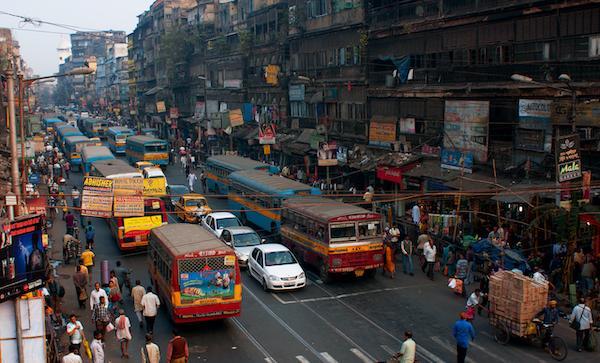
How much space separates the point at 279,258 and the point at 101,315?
701 cm

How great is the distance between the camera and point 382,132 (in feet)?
130

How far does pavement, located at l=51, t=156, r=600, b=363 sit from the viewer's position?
1755 centimetres

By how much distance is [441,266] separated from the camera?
26.2 m

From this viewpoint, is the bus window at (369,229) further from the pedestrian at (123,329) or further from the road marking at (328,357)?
the pedestrian at (123,329)

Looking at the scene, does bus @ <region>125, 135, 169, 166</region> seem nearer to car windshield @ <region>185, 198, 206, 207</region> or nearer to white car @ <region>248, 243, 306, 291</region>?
car windshield @ <region>185, 198, 206, 207</region>

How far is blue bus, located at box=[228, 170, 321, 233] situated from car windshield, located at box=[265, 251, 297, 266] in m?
4.34

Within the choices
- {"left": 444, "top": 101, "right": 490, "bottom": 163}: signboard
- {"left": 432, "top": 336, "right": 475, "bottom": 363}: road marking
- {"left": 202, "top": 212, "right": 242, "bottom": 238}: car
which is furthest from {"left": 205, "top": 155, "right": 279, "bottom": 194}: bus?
{"left": 432, "top": 336, "right": 475, "bottom": 363}: road marking

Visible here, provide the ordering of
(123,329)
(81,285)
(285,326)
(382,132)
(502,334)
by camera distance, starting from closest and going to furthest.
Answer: (123,329) < (502,334) < (285,326) < (81,285) < (382,132)

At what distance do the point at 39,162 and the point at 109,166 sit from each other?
57.2 ft

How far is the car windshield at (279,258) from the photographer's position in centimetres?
2386

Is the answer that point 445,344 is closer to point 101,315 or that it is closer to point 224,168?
point 101,315

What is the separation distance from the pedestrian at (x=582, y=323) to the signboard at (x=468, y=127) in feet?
45.9

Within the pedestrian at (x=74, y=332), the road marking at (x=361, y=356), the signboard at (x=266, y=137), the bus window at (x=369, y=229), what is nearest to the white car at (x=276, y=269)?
the bus window at (x=369, y=229)

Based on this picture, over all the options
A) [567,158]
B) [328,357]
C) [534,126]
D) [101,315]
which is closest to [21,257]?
[101,315]
